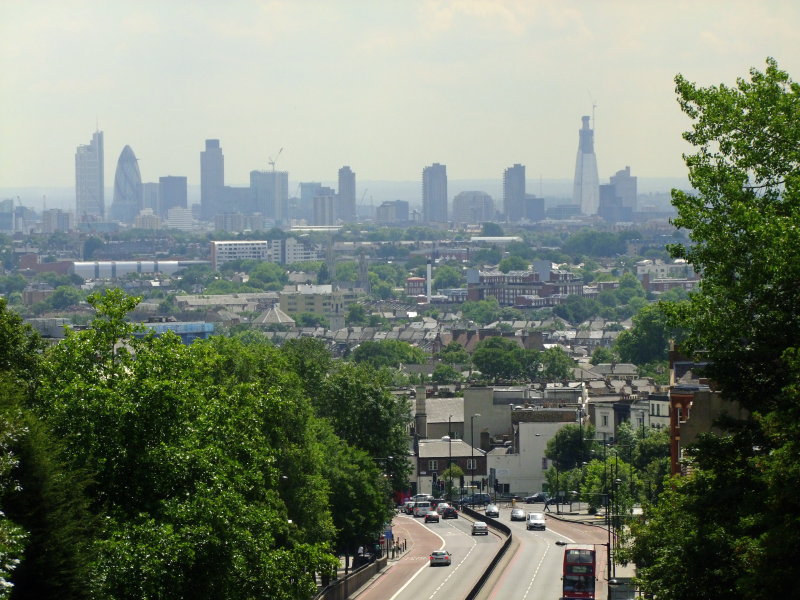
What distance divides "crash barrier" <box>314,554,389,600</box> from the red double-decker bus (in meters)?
6.25

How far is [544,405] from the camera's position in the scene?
125 metres

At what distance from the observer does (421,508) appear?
3590 inches

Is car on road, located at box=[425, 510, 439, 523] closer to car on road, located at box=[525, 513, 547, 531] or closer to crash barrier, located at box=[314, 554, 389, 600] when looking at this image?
car on road, located at box=[525, 513, 547, 531]

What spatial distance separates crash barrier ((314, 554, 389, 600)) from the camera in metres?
52.6

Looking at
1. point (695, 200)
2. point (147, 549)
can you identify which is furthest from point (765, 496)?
point (147, 549)

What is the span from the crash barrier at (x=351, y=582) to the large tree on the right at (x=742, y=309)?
18263 millimetres

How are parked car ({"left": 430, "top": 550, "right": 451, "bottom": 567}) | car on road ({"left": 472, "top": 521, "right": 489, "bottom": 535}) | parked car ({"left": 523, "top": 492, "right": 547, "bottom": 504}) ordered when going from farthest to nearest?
1. parked car ({"left": 523, "top": 492, "right": 547, "bottom": 504})
2. car on road ({"left": 472, "top": 521, "right": 489, "bottom": 535})
3. parked car ({"left": 430, "top": 550, "right": 451, "bottom": 567})

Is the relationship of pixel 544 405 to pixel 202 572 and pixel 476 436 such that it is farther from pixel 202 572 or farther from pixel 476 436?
pixel 202 572

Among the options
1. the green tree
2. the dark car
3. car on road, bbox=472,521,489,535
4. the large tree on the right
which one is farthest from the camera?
the green tree

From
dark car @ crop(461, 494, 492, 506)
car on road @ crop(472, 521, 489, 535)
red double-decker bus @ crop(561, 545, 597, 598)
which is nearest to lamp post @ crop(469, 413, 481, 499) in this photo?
dark car @ crop(461, 494, 492, 506)

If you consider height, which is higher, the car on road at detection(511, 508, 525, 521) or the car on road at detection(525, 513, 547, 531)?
the car on road at detection(525, 513, 547, 531)

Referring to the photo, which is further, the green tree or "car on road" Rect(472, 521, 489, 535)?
the green tree

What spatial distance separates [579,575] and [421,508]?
36.9 m

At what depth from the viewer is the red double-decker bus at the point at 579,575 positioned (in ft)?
178
